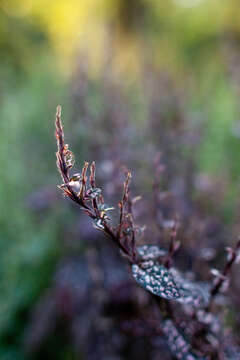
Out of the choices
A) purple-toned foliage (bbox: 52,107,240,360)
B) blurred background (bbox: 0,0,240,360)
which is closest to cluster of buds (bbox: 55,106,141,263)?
purple-toned foliage (bbox: 52,107,240,360)

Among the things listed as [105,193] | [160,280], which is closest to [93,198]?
[160,280]

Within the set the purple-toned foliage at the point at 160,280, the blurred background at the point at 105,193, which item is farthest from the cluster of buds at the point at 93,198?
the blurred background at the point at 105,193

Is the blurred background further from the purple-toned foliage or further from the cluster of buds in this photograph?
the cluster of buds

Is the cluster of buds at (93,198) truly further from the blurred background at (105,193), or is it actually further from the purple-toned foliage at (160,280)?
the blurred background at (105,193)

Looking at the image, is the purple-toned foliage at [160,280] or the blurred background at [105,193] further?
the blurred background at [105,193]

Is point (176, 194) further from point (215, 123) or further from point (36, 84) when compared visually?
point (36, 84)

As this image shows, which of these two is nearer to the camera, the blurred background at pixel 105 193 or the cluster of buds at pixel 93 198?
the cluster of buds at pixel 93 198
